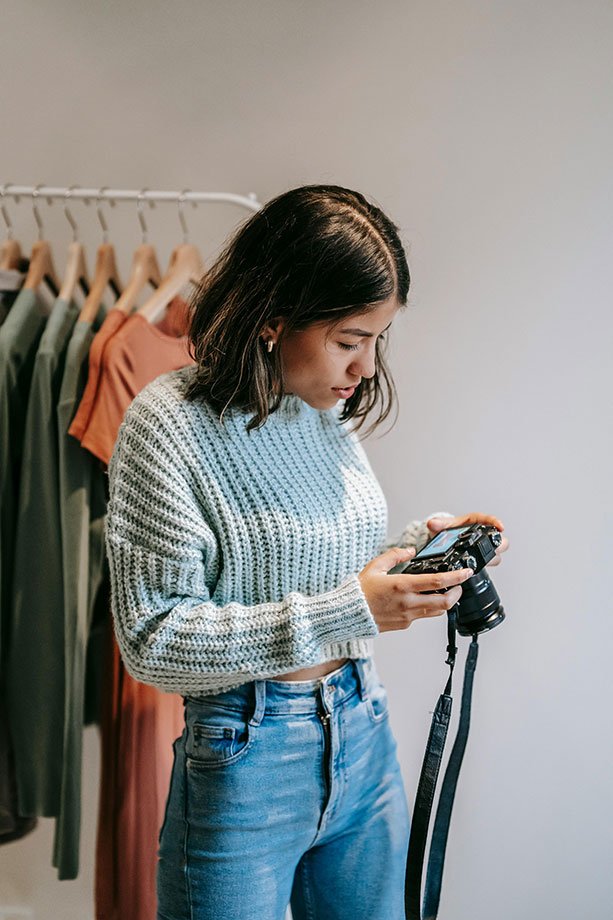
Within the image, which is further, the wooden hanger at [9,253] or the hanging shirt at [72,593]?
the wooden hanger at [9,253]

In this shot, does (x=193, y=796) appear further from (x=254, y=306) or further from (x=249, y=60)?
(x=249, y=60)

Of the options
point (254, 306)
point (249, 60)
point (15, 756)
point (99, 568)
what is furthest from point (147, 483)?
point (249, 60)

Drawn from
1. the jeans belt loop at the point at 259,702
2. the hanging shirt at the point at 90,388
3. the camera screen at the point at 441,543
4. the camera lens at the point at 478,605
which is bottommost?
the jeans belt loop at the point at 259,702

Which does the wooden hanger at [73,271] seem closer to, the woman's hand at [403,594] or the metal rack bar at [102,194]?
the metal rack bar at [102,194]

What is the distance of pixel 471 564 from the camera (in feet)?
3.17

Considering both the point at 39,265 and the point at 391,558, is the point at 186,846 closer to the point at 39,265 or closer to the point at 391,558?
the point at 391,558

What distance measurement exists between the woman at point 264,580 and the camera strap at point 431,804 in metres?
0.06

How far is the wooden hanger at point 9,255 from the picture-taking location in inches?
58.6

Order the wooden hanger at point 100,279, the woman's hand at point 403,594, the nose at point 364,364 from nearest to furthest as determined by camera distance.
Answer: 1. the woman's hand at point 403,594
2. the nose at point 364,364
3. the wooden hanger at point 100,279

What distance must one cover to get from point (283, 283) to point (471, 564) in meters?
0.37

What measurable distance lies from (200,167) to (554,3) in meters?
0.69

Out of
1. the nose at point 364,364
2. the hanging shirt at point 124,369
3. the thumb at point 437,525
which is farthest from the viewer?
the hanging shirt at point 124,369

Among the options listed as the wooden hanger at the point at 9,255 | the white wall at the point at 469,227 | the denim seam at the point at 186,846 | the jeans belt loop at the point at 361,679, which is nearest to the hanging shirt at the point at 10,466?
the wooden hanger at the point at 9,255

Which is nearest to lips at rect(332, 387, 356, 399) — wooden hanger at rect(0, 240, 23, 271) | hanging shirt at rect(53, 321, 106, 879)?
hanging shirt at rect(53, 321, 106, 879)
